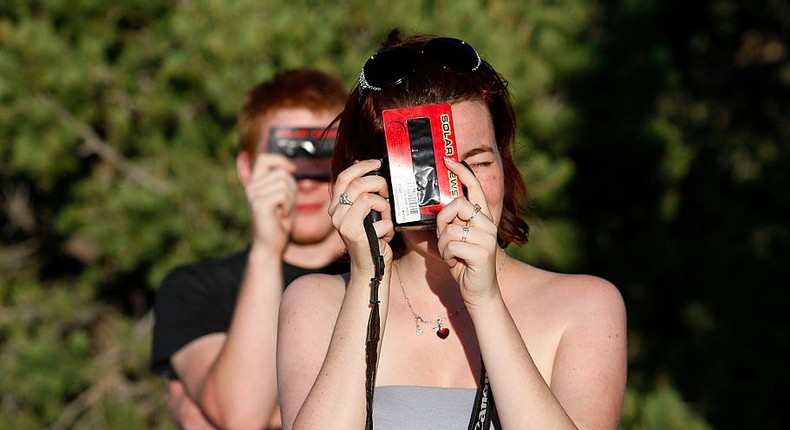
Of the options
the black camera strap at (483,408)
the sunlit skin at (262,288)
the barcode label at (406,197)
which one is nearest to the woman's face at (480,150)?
the barcode label at (406,197)

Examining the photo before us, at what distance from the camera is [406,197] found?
5.46ft

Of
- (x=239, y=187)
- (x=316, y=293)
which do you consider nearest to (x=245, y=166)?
(x=316, y=293)

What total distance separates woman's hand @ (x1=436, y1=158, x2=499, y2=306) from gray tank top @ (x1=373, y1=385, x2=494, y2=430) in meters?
0.22

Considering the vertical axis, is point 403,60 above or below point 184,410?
above

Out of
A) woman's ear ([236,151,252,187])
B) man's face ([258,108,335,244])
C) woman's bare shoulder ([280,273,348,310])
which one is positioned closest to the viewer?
woman's bare shoulder ([280,273,348,310])

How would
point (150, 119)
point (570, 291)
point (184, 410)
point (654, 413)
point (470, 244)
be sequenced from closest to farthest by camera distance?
point (470, 244) → point (570, 291) → point (184, 410) → point (654, 413) → point (150, 119)

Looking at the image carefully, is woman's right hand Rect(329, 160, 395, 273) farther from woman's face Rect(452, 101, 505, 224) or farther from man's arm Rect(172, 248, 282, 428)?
man's arm Rect(172, 248, 282, 428)

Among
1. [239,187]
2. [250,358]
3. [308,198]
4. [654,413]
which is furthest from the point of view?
[654,413]

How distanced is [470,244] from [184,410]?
1.49 meters

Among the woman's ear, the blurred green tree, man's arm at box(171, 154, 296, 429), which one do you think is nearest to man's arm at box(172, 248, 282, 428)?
man's arm at box(171, 154, 296, 429)

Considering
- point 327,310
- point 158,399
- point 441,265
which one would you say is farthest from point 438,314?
point 158,399

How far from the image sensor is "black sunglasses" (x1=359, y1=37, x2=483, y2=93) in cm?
179

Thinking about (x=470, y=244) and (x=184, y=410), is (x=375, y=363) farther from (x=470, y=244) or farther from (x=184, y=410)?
(x=184, y=410)

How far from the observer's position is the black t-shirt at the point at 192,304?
272cm
